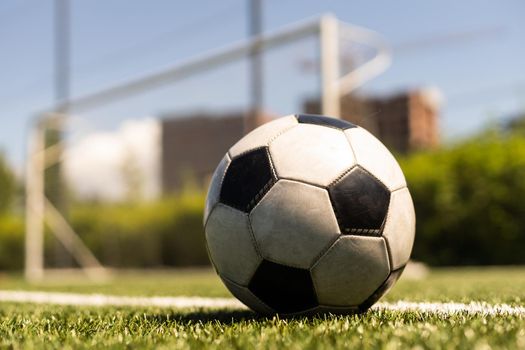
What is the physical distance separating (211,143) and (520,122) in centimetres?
3651

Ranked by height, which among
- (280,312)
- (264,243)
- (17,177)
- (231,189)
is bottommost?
(17,177)

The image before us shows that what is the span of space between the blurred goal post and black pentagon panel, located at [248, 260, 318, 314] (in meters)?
5.30

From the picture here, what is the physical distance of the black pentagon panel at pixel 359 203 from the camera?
2.43m

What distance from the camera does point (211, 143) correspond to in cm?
1120

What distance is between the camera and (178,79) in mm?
11242

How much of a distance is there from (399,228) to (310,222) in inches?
17.5

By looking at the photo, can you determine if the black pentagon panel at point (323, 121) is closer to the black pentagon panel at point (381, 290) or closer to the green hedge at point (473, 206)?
the black pentagon panel at point (381, 290)

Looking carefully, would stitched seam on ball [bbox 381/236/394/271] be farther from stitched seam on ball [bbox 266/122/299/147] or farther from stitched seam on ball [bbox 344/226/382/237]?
stitched seam on ball [bbox 266/122/299/147]

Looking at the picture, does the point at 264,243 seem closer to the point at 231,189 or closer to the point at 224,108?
the point at 231,189

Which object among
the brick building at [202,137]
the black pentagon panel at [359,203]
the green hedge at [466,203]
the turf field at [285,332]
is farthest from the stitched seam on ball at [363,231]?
the green hedge at [466,203]

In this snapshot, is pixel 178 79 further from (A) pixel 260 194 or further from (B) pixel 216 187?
(A) pixel 260 194

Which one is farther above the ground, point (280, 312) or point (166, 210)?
point (280, 312)

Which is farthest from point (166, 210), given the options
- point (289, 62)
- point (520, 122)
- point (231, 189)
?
point (520, 122)

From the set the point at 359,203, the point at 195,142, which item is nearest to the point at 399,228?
the point at 359,203
